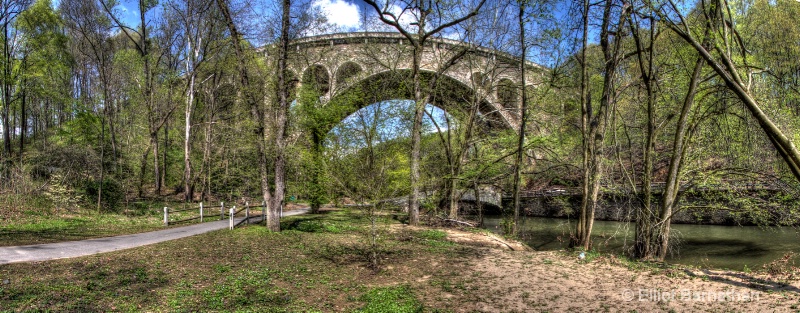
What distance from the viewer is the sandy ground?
22.0 feet

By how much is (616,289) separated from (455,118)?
48.2 ft

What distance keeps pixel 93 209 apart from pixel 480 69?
18812 mm

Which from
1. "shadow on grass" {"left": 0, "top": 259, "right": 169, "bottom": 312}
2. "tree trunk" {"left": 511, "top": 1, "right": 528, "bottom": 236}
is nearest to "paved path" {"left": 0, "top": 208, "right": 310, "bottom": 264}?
"shadow on grass" {"left": 0, "top": 259, "right": 169, "bottom": 312}

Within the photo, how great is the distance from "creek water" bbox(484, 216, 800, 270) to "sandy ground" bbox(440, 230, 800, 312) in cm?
326

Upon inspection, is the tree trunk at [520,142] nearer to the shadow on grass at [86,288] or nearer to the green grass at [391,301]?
the green grass at [391,301]

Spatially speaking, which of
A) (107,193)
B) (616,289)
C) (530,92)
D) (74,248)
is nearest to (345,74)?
(530,92)

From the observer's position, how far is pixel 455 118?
2161 centimetres

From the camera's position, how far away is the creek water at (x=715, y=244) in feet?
46.2

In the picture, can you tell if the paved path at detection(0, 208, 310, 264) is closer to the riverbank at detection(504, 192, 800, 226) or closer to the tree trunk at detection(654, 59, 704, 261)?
the riverbank at detection(504, 192, 800, 226)

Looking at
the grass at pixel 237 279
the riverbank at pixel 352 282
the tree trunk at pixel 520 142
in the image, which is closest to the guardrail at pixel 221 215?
the grass at pixel 237 279

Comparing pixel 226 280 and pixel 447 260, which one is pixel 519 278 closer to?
pixel 447 260

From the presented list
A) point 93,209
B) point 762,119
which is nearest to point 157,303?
point 762,119

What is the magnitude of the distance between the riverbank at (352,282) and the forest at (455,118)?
6.32ft

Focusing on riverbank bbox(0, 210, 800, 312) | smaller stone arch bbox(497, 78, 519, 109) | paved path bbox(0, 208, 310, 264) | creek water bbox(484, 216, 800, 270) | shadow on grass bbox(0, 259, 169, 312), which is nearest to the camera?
shadow on grass bbox(0, 259, 169, 312)
